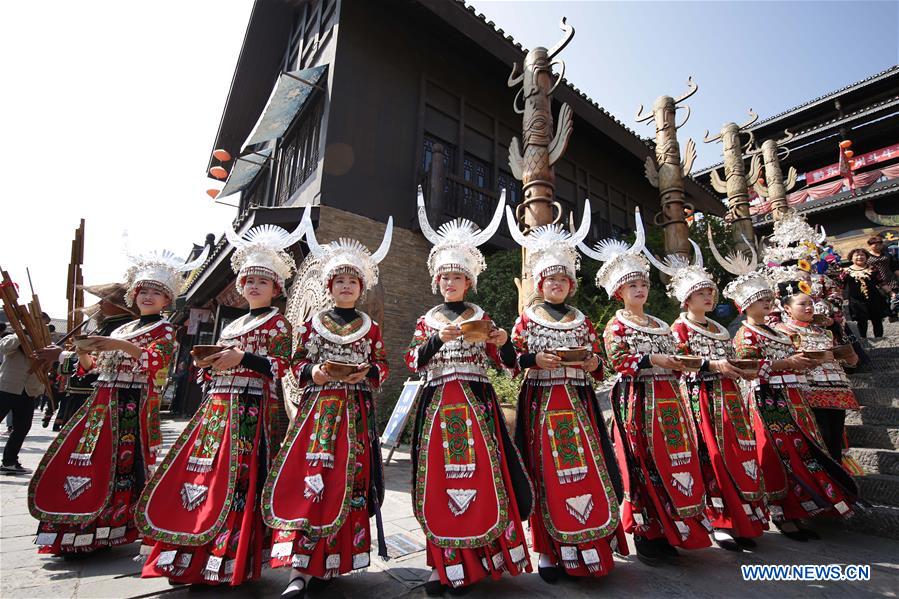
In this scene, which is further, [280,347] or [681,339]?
[681,339]

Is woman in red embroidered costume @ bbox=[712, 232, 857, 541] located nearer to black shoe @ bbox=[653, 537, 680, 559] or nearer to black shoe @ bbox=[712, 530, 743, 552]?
black shoe @ bbox=[712, 530, 743, 552]

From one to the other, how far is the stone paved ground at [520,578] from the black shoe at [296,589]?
0.42 feet

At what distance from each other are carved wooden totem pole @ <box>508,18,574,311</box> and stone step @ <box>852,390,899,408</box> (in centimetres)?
407

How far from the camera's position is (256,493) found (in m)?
2.51

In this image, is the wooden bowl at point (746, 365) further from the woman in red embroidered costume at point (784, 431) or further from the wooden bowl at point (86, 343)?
the wooden bowl at point (86, 343)

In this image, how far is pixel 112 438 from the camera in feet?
9.67

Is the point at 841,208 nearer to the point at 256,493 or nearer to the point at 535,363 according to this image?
the point at 535,363

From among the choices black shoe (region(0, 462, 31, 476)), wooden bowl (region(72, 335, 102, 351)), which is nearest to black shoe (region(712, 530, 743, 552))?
wooden bowl (region(72, 335, 102, 351))

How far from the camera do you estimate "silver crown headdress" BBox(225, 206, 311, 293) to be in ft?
9.62

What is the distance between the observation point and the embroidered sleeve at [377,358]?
2742 mm

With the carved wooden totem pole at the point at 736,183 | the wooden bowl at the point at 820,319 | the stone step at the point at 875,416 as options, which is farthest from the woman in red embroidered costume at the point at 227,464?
the carved wooden totem pole at the point at 736,183

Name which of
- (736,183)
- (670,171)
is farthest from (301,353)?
(736,183)

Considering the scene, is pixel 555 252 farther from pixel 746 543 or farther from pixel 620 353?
pixel 746 543

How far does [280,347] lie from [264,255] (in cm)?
67
